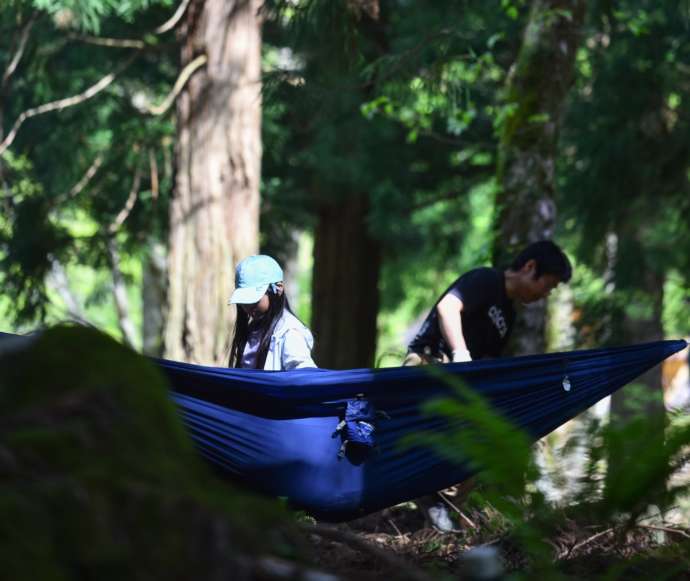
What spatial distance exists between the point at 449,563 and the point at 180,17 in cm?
466

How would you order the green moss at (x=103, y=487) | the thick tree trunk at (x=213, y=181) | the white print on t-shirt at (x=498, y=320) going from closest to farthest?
the green moss at (x=103, y=487)
the white print on t-shirt at (x=498, y=320)
the thick tree trunk at (x=213, y=181)

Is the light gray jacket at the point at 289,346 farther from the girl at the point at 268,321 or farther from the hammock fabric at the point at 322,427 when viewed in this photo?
the hammock fabric at the point at 322,427

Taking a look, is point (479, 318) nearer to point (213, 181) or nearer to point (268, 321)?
point (268, 321)

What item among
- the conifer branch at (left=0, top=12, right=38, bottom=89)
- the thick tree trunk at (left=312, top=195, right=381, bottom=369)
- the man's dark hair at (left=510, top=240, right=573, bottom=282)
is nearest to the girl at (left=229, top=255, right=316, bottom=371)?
the man's dark hair at (left=510, top=240, right=573, bottom=282)

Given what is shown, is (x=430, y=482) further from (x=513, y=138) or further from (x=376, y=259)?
(x=376, y=259)

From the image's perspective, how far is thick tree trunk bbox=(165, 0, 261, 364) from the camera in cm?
670

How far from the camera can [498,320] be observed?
201 inches

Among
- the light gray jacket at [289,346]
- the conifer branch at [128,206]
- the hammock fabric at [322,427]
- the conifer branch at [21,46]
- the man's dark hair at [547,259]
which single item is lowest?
the hammock fabric at [322,427]

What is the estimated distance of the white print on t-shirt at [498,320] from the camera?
16.6 ft

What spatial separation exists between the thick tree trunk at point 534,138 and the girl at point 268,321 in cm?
210

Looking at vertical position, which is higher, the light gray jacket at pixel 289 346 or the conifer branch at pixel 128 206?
the conifer branch at pixel 128 206

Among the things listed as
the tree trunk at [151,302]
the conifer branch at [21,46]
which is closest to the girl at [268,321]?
the conifer branch at [21,46]

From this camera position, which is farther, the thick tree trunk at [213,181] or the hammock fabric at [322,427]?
the thick tree trunk at [213,181]

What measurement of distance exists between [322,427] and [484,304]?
4.04 feet
